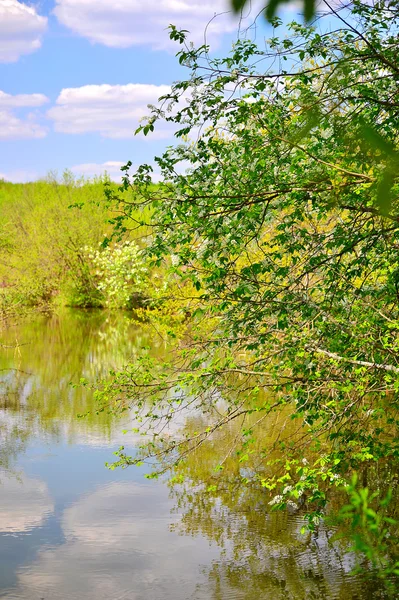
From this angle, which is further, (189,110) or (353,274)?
(353,274)

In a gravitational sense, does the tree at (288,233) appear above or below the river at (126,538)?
above

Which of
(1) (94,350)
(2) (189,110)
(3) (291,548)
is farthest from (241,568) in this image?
(1) (94,350)

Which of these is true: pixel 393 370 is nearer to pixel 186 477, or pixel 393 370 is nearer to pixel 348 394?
pixel 348 394

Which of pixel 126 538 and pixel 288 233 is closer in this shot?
pixel 288 233

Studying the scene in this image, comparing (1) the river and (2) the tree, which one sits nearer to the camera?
(2) the tree

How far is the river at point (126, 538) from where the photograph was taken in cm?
686

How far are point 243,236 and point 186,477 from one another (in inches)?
172

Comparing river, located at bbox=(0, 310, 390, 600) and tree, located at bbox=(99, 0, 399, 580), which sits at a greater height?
tree, located at bbox=(99, 0, 399, 580)

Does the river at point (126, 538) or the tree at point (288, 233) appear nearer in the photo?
the tree at point (288, 233)

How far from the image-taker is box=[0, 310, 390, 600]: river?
6.86 meters

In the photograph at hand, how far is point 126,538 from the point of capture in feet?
26.8

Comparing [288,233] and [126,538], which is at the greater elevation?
[288,233]

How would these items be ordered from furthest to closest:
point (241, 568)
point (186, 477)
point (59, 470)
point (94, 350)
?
point (94, 350) < point (59, 470) < point (186, 477) < point (241, 568)

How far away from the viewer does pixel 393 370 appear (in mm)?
6055
